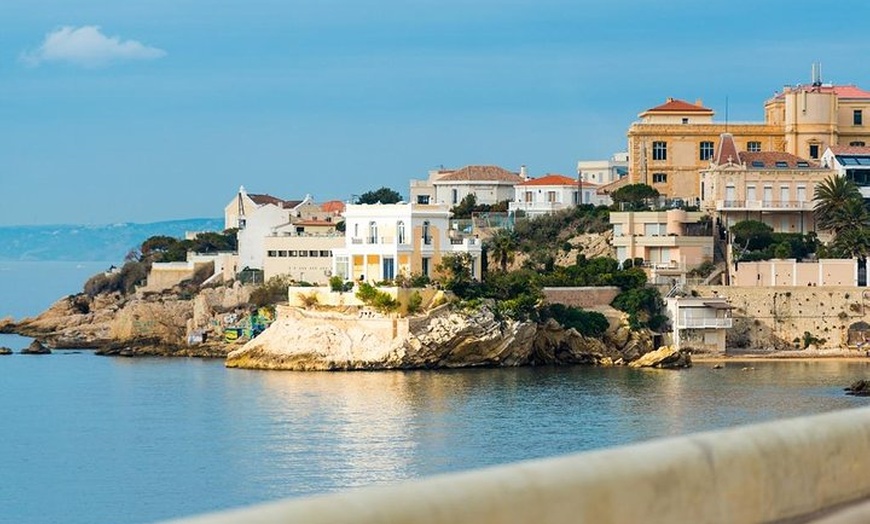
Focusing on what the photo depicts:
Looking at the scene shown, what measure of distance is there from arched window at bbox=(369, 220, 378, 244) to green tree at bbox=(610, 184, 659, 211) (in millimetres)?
12498

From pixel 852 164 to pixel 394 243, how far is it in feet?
59.8

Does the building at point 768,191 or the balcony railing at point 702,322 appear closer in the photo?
the balcony railing at point 702,322

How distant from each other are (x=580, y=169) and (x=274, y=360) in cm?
4012

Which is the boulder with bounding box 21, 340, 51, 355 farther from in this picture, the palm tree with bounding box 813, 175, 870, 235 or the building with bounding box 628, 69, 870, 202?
the palm tree with bounding box 813, 175, 870, 235

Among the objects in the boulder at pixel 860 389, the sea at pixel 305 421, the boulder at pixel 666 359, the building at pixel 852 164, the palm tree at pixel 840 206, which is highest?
the building at pixel 852 164

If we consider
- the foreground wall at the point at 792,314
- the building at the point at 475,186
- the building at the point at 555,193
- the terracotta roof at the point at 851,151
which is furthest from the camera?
the building at the point at 475,186

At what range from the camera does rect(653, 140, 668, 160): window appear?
68.2 m

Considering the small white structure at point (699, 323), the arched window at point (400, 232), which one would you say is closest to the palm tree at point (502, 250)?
the arched window at point (400, 232)

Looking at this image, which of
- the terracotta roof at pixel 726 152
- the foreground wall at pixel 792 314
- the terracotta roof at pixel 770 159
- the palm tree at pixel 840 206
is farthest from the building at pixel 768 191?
the foreground wall at pixel 792 314

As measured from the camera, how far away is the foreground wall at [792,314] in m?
56.2

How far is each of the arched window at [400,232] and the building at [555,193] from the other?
58.0 ft

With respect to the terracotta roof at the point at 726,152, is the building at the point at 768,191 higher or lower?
lower

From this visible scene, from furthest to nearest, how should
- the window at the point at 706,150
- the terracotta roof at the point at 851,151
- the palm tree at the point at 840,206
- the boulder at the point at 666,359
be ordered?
1. the window at the point at 706,150
2. the terracotta roof at the point at 851,151
3. the palm tree at the point at 840,206
4. the boulder at the point at 666,359

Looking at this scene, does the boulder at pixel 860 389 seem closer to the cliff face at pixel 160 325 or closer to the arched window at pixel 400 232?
the arched window at pixel 400 232
